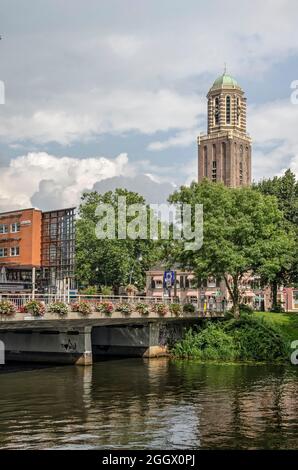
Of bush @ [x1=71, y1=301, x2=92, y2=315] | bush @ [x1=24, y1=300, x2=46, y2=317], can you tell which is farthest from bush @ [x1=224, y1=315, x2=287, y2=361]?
bush @ [x1=24, y1=300, x2=46, y2=317]

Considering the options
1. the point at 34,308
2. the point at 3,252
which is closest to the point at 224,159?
the point at 3,252

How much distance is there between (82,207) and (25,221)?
106 ft

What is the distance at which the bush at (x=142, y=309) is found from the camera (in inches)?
2111

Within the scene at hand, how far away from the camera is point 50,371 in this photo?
46531 millimetres

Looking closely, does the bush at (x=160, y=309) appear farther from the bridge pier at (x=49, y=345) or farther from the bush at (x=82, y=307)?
the bush at (x=82, y=307)

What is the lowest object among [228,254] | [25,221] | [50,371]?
[50,371]

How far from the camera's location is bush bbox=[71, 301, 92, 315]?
152 ft

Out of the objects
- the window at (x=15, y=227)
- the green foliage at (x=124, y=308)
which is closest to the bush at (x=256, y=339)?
the green foliage at (x=124, y=308)

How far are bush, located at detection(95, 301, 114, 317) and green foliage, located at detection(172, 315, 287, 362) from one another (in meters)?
9.73

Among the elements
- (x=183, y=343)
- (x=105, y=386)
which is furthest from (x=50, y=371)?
(x=183, y=343)

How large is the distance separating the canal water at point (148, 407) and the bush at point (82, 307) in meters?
4.58

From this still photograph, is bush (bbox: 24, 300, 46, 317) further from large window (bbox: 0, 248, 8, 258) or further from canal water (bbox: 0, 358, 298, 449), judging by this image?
large window (bbox: 0, 248, 8, 258)

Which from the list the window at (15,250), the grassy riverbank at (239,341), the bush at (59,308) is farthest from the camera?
the window at (15,250)
